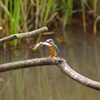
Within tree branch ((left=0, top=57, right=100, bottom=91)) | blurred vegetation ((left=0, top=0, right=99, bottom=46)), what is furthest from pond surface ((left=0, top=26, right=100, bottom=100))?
tree branch ((left=0, top=57, right=100, bottom=91))

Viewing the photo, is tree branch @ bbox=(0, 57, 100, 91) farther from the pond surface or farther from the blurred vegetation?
the blurred vegetation

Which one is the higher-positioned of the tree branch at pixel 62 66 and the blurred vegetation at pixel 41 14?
the tree branch at pixel 62 66

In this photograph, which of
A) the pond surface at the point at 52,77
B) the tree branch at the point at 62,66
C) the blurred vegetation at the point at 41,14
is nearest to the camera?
the tree branch at the point at 62,66

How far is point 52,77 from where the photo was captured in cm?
260

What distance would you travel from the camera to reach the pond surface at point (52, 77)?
221 cm

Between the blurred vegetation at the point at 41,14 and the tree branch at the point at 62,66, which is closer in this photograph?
the tree branch at the point at 62,66

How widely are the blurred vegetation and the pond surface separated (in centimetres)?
31

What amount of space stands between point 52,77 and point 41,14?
127 cm

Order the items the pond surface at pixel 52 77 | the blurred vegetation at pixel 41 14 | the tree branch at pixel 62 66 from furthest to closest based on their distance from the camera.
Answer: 1. the blurred vegetation at pixel 41 14
2. the pond surface at pixel 52 77
3. the tree branch at pixel 62 66

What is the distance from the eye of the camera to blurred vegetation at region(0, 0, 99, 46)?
3367mm

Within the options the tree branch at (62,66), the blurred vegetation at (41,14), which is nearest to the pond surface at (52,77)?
the blurred vegetation at (41,14)

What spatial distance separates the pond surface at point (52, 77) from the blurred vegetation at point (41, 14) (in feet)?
1.01

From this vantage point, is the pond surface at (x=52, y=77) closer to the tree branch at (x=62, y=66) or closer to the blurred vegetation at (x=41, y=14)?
the blurred vegetation at (x=41, y=14)

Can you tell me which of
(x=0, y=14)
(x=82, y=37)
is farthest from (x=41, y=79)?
(x=82, y=37)
